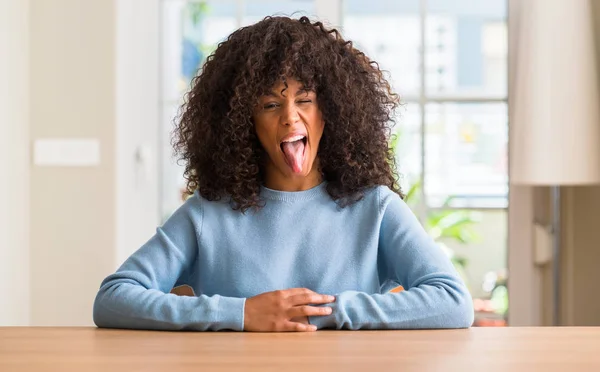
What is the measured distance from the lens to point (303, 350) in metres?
1.30

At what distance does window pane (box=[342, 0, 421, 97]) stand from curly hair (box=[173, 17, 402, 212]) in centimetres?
354

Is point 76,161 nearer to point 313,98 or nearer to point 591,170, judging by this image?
point 591,170

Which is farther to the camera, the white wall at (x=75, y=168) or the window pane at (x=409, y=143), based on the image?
the window pane at (x=409, y=143)

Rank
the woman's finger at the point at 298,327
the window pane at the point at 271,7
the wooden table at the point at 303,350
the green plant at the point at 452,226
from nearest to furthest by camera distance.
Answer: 1. the wooden table at the point at 303,350
2. the woman's finger at the point at 298,327
3. the window pane at the point at 271,7
4. the green plant at the point at 452,226

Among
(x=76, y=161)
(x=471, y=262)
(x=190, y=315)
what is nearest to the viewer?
(x=190, y=315)

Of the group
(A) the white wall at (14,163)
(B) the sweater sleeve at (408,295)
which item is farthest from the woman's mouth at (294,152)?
(A) the white wall at (14,163)

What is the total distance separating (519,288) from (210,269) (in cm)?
243

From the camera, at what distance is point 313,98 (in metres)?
1.78

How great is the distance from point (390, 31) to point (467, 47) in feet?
1.57

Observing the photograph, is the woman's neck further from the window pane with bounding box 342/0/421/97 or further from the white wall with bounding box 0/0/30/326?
the window pane with bounding box 342/0/421/97

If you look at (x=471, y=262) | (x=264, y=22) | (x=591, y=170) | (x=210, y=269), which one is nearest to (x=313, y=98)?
(x=264, y=22)

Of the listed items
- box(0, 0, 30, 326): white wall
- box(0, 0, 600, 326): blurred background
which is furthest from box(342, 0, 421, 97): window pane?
box(0, 0, 30, 326): white wall

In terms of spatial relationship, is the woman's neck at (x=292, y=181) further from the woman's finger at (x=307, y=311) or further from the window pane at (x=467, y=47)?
the window pane at (x=467, y=47)

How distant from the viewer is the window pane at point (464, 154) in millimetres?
5375
